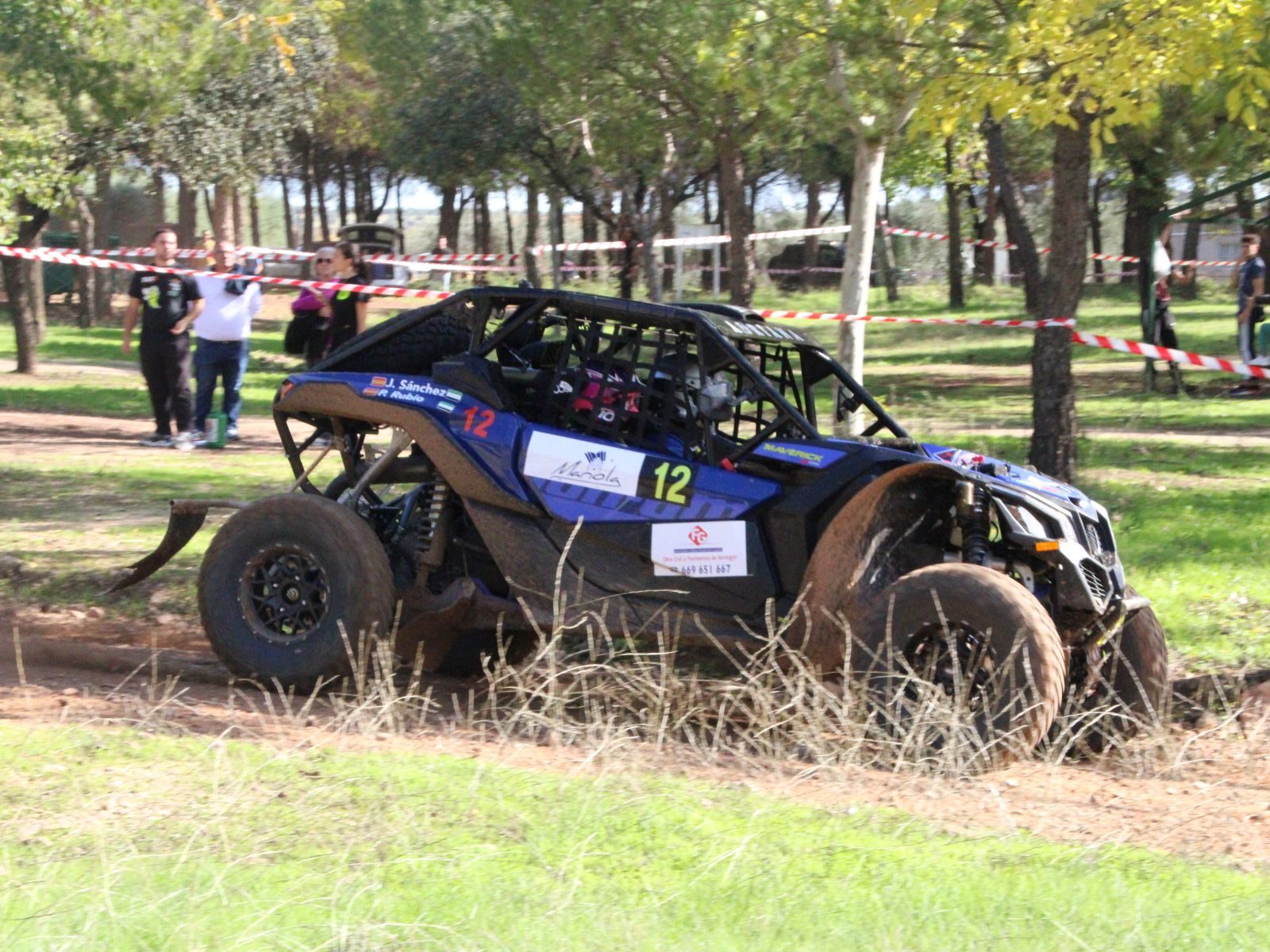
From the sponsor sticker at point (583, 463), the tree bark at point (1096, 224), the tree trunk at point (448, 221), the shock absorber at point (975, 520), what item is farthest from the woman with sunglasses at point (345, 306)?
the tree trunk at point (448, 221)

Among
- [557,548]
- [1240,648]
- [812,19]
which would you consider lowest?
[1240,648]

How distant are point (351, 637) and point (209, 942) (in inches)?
119

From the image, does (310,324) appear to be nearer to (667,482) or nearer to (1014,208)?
(667,482)

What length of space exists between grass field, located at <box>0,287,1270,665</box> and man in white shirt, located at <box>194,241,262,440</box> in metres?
1.02

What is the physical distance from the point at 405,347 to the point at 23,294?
1454cm

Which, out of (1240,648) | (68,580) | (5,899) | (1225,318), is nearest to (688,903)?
(5,899)

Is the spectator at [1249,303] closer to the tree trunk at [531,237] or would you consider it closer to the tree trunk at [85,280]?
the tree trunk at [531,237]

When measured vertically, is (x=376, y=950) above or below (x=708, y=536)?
below

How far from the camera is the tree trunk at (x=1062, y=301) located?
11.3 meters

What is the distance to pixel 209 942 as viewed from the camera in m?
3.93

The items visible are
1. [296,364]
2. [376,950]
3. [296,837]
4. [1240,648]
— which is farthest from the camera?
[296,364]

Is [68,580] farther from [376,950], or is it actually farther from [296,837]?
[376,950]

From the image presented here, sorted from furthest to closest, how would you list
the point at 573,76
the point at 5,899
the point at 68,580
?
the point at 573,76 < the point at 68,580 < the point at 5,899

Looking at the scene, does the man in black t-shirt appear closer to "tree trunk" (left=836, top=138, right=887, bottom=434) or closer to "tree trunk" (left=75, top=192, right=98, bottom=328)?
"tree trunk" (left=836, top=138, right=887, bottom=434)
